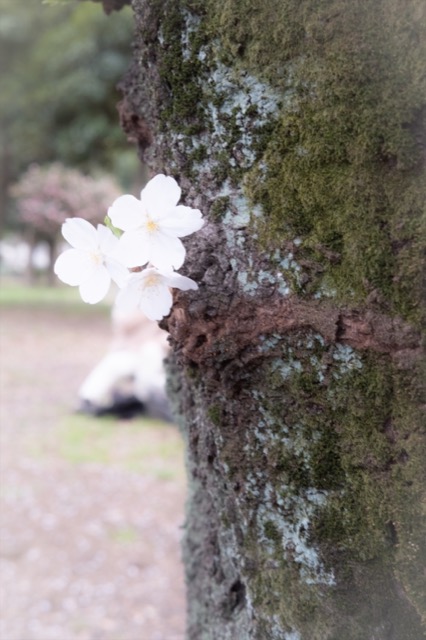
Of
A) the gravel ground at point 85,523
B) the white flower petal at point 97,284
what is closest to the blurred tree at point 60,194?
the gravel ground at point 85,523

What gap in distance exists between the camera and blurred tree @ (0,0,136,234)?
39.8 feet

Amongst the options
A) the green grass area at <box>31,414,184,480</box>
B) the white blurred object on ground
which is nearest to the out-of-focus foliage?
the white blurred object on ground

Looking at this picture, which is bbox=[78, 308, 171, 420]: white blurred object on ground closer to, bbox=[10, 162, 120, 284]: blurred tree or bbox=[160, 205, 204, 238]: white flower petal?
bbox=[160, 205, 204, 238]: white flower petal

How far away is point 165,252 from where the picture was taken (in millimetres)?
922

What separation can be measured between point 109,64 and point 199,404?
1233cm

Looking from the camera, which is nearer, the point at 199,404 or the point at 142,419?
the point at 199,404

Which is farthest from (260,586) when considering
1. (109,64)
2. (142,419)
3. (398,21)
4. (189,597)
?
(109,64)

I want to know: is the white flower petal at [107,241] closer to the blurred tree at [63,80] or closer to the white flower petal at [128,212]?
the white flower petal at [128,212]

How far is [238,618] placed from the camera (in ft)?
4.13

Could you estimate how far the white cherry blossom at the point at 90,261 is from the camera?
3.12 ft

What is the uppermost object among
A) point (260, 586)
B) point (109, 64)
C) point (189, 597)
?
point (109, 64)

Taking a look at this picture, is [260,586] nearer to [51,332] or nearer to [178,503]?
[178,503]

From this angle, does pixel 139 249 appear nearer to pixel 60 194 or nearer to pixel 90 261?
pixel 90 261

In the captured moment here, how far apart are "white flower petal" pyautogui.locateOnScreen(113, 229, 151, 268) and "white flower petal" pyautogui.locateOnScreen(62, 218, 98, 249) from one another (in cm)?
6
